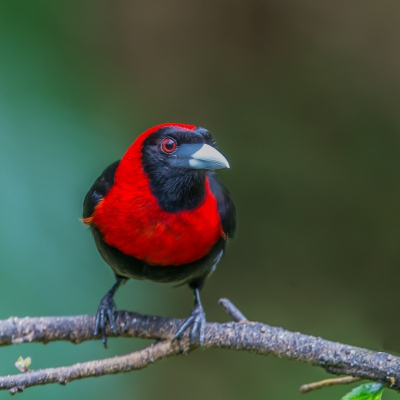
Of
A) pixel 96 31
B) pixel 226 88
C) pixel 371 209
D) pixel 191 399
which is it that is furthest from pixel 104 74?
pixel 191 399

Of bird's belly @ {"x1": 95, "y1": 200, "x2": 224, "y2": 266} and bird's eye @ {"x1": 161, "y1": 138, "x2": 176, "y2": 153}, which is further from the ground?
bird's eye @ {"x1": 161, "y1": 138, "x2": 176, "y2": 153}

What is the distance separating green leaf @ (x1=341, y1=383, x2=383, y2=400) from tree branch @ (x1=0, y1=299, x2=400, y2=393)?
0.09 m

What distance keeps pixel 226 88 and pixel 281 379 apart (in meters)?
2.35

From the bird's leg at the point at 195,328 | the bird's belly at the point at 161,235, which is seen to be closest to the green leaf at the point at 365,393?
the bird's leg at the point at 195,328

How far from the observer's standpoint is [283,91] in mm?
4723

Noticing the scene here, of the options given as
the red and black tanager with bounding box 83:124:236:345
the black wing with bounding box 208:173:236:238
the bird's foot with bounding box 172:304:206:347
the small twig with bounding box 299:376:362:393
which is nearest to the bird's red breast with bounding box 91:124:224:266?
the red and black tanager with bounding box 83:124:236:345

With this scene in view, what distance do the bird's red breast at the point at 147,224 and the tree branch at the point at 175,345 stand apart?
310 mm

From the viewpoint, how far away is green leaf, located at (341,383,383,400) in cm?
204

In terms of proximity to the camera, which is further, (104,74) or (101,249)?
(104,74)

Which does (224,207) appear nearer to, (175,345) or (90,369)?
(175,345)

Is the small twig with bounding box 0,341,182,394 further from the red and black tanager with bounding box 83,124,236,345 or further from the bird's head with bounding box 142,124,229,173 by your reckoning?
the bird's head with bounding box 142,124,229,173

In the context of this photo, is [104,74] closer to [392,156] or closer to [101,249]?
[101,249]

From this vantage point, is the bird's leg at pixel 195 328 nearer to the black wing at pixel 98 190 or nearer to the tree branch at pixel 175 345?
the tree branch at pixel 175 345

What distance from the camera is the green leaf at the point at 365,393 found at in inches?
80.4
